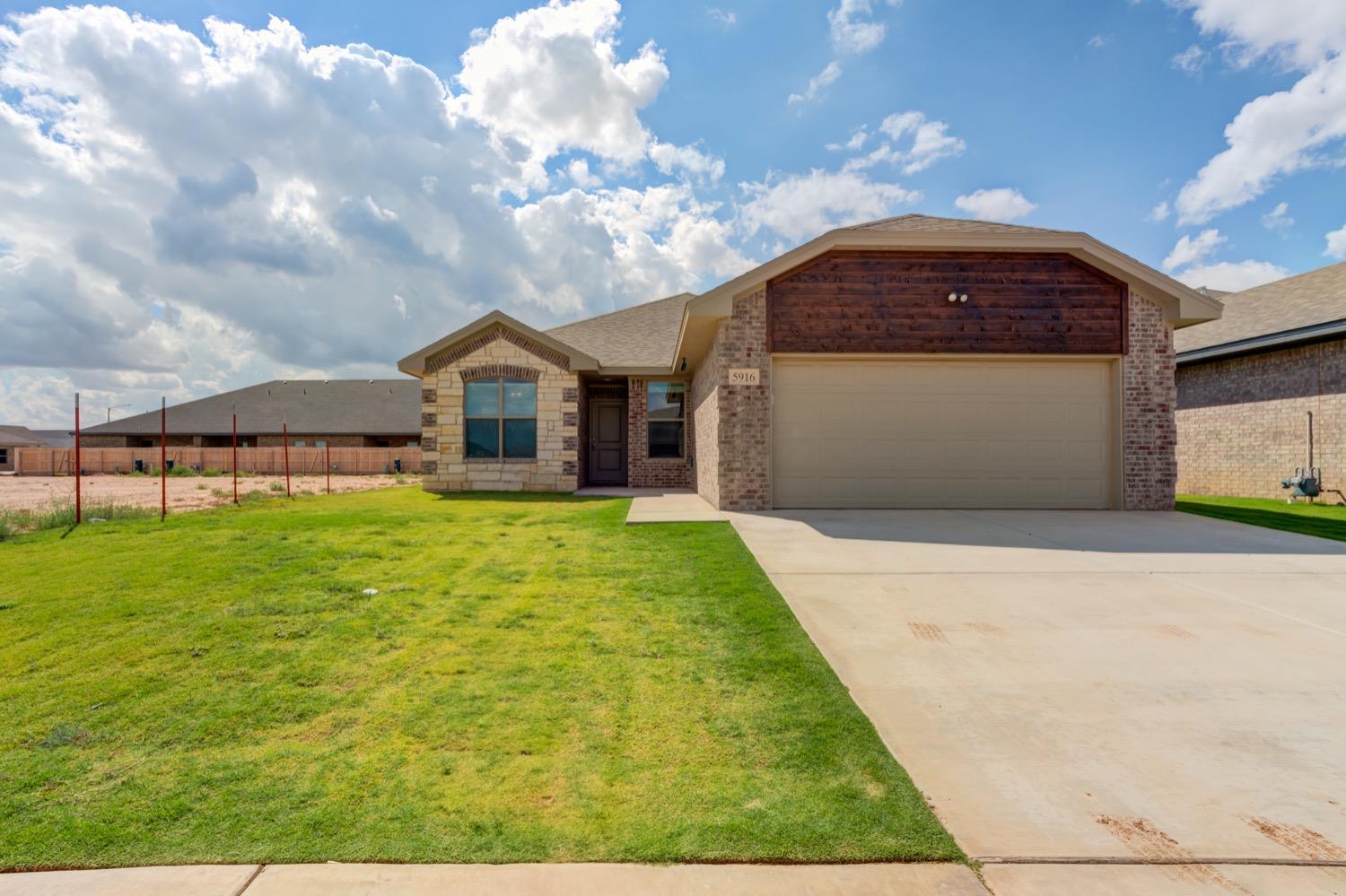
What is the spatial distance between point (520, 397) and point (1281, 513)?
1506 cm

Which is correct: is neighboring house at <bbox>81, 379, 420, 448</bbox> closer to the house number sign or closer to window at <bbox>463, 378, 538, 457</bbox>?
window at <bbox>463, 378, 538, 457</bbox>

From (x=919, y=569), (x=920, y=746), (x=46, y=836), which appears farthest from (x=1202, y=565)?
(x=46, y=836)

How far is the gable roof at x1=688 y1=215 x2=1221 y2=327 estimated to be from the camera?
10.3 metres

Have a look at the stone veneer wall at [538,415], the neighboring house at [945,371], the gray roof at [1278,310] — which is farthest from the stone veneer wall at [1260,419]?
the stone veneer wall at [538,415]

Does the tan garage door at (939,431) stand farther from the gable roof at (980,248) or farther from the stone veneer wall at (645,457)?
the stone veneer wall at (645,457)

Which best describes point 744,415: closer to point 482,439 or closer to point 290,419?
point 482,439

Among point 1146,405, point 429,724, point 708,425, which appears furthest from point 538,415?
point 429,724

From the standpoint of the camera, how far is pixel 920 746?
2.91 meters

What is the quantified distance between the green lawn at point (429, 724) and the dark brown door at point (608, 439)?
38.2ft

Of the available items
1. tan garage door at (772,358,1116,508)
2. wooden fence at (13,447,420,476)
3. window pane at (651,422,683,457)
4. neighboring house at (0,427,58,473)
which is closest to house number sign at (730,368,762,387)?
tan garage door at (772,358,1116,508)

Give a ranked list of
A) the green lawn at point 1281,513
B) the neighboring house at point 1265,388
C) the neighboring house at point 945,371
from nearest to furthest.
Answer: the green lawn at point 1281,513, the neighboring house at point 945,371, the neighboring house at point 1265,388

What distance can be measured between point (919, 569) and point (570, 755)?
4438 mm

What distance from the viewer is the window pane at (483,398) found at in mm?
15180

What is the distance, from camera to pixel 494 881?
82.1 inches
